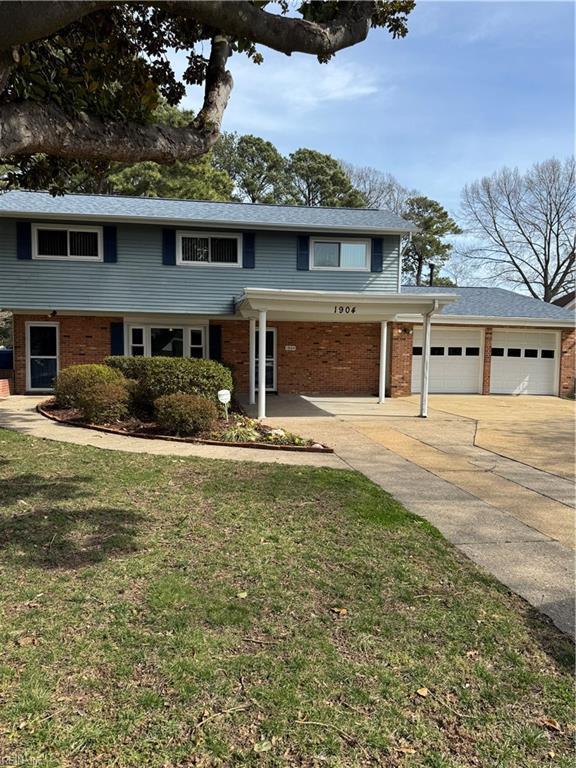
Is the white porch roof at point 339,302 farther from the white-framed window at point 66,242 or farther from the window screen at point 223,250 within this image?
the white-framed window at point 66,242

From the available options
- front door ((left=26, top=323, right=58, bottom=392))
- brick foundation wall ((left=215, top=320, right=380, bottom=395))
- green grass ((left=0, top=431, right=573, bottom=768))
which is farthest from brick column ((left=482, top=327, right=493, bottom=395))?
green grass ((left=0, top=431, right=573, bottom=768))

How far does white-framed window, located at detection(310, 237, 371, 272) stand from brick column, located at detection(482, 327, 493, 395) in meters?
5.98

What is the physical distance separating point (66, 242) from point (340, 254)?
7831 millimetres

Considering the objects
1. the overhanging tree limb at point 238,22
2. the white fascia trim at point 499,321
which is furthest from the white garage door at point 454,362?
the overhanging tree limb at point 238,22

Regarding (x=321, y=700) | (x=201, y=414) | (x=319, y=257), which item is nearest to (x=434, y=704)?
(x=321, y=700)

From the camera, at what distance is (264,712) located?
239cm

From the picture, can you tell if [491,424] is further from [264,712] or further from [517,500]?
[264,712]

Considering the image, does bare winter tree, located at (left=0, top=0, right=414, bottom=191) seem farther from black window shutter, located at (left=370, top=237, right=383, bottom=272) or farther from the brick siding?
the brick siding

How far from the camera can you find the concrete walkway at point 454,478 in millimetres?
4161

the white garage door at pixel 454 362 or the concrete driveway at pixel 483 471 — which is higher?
the white garage door at pixel 454 362

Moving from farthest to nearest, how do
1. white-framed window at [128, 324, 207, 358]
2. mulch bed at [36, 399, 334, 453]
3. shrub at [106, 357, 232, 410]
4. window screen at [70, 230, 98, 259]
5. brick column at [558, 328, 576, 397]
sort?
brick column at [558, 328, 576, 397] < white-framed window at [128, 324, 207, 358] < window screen at [70, 230, 98, 259] < shrub at [106, 357, 232, 410] < mulch bed at [36, 399, 334, 453]

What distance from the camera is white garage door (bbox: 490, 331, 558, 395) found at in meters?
19.9

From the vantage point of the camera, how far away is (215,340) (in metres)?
16.8

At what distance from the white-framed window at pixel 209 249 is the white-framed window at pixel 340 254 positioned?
228 centimetres
